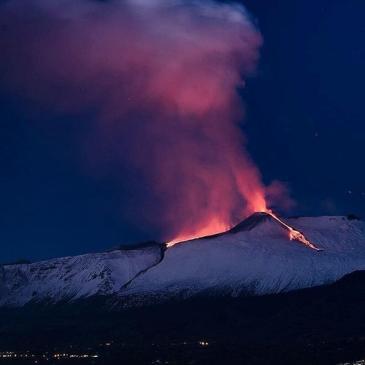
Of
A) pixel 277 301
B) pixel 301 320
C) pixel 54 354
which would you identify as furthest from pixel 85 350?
pixel 277 301

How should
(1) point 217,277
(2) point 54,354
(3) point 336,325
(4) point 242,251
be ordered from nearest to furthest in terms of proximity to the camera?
(2) point 54,354 → (3) point 336,325 → (1) point 217,277 → (4) point 242,251

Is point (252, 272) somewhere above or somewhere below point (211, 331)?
below

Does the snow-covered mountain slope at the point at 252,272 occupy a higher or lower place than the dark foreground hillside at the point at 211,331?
lower

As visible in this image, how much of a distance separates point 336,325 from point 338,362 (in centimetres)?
3676

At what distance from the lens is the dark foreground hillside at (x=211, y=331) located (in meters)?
109

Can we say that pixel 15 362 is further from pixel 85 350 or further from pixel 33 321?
pixel 33 321

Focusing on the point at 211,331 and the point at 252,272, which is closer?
the point at 211,331

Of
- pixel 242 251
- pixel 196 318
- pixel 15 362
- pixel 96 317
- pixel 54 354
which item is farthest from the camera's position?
pixel 242 251

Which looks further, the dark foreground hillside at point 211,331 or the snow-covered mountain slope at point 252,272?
the snow-covered mountain slope at point 252,272

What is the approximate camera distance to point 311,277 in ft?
581

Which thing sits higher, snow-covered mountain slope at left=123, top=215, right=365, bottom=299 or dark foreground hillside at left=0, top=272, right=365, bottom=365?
dark foreground hillside at left=0, top=272, right=365, bottom=365

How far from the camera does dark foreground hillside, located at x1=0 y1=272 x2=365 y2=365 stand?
109m

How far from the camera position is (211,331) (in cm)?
13988

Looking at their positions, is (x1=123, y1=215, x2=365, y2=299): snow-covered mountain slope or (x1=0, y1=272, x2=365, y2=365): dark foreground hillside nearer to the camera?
(x1=0, y1=272, x2=365, y2=365): dark foreground hillside
